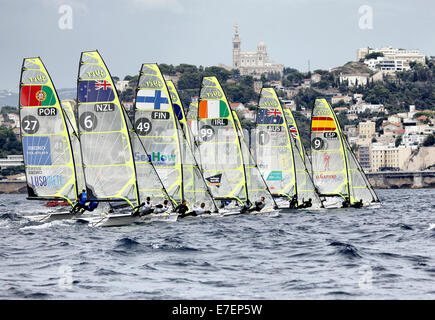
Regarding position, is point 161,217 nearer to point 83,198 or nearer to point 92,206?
point 92,206

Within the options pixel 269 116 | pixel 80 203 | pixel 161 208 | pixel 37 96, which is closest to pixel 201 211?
pixel 161 208

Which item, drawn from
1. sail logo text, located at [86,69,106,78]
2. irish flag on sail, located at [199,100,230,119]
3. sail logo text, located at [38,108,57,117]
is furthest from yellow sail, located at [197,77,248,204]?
sail logo text, located at [86,69,106,78]

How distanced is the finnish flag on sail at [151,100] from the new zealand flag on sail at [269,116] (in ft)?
34.1

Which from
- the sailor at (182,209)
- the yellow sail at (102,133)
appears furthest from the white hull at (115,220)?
the sailor at (182,209)

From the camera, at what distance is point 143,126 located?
1508 inches

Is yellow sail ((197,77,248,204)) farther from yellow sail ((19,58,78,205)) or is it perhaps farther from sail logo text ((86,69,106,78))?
sail logo text ((86,69,106,78))

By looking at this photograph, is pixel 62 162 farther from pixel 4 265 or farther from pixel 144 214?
pixel 4 265

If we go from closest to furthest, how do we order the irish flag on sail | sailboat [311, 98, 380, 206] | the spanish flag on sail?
the irish flag on sail < sailboat [311, 98, 380, 206] < the spanish flag on sail

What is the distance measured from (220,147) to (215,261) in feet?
66.9

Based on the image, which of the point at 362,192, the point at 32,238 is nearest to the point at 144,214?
the point at 32,238

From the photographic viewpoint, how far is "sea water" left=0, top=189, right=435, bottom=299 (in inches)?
682

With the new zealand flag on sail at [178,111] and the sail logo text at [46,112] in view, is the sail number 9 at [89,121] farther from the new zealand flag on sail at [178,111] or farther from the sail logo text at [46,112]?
the new zealand flag on sail at [178,111]

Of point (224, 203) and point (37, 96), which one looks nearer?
point (37, 96)

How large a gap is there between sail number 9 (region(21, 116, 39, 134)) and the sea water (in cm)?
416
